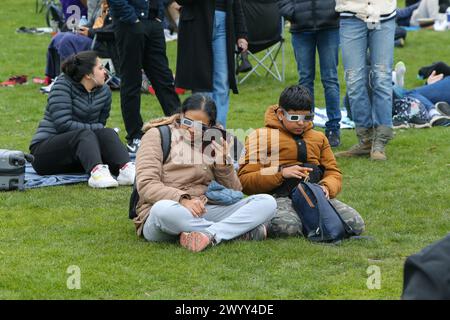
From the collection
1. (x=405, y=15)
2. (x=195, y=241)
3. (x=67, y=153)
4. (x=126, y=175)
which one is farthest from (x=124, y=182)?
(x=405, y=15)

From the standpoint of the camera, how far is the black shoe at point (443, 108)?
11.2 metres

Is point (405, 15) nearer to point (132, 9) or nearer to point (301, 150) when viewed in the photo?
point (132, 9)

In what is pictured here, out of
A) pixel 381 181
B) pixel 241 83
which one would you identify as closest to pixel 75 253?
pixel 381 181

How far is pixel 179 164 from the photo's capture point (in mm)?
6523

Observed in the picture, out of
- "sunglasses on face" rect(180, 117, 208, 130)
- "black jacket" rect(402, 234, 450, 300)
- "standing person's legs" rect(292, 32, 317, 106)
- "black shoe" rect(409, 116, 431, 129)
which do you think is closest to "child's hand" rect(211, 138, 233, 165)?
"sunglasses on face" rect(180, 117, 208, 130)

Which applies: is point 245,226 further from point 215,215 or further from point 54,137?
point 54,137

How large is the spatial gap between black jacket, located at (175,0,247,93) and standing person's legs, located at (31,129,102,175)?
120cm

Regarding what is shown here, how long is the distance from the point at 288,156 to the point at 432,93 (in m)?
5.11

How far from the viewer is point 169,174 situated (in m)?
6.54

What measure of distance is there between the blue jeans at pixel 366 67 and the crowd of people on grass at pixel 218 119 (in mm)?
11

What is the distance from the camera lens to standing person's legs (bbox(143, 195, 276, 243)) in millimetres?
6273

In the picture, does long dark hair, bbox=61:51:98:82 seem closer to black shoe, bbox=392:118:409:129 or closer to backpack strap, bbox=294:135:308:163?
backpack strap, bbox=294:135:308:163

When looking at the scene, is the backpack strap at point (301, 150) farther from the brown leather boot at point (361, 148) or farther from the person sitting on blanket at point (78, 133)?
the brown leather boot at point (361, 148)

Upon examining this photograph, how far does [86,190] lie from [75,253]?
6.63 feet
